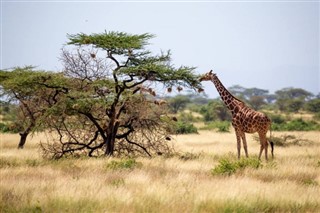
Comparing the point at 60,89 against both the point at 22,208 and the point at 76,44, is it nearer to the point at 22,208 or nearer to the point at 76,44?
the point at 76,44

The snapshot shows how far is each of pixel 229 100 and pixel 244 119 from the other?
978mm

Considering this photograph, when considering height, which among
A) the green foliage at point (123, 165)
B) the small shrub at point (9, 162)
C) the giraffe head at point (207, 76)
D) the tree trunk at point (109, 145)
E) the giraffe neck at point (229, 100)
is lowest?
the small shrub at point (9, 162)

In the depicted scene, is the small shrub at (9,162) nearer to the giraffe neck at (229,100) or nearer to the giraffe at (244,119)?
the giraffe at (244,119)

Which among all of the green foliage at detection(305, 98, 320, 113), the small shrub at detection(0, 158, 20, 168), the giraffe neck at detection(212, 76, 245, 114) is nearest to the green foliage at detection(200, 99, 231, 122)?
the green foliage at detection(305, 98, 320, 113)

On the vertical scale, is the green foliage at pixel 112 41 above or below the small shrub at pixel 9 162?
above

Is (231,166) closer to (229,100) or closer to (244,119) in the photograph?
(244,119)

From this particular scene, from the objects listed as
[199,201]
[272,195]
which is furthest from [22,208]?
[272,195]

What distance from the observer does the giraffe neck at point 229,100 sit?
14352 millimetres

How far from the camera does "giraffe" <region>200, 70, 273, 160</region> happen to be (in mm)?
13547

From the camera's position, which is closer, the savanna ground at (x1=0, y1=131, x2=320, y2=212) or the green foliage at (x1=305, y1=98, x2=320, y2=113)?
the savanna ground at (x1=0, y1=131, x2=320, y2=212)

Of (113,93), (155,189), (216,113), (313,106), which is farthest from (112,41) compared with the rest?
(313,106)

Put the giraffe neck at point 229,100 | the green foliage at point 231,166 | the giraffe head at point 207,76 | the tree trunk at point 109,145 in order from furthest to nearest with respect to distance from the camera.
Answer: the tree trunk at point 109,145
the giraffe head at point 207,76
the giraffe neck at point 229,100
the green foliage at point 231,166

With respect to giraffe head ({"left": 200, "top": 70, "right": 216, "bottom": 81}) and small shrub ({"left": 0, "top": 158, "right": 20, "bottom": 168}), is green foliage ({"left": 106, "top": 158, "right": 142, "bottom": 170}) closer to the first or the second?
small shrub ({"left": 0, "top": 158, "right": 20, "bottom": 168})

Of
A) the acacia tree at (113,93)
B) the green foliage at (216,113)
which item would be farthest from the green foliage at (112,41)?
the green foliage at (216,113)
